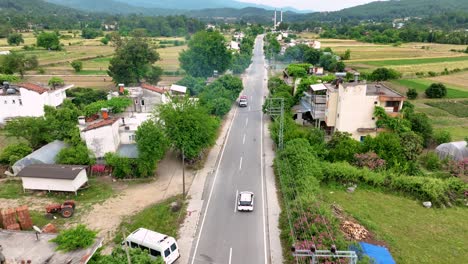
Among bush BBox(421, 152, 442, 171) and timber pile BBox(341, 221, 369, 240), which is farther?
bush BBox(421, 152, 442, 171)

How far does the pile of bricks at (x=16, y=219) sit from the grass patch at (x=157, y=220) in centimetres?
528

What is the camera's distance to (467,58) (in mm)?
85500

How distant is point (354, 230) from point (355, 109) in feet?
49.8

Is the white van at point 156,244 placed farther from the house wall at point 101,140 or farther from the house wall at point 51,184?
the house wall at point 101,140

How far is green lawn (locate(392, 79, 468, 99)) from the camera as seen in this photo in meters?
52.4

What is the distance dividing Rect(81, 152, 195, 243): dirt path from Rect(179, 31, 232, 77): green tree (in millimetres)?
36333

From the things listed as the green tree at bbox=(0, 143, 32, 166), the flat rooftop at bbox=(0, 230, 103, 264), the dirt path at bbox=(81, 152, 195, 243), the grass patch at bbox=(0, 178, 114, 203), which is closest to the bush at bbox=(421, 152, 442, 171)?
the dirt path at bbox=(81, 152, 195, 243)

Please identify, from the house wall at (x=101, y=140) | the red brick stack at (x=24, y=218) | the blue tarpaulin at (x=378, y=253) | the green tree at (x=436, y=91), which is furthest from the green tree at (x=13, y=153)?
the green tree at (x=436, y=91)

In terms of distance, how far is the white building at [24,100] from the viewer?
125 ft

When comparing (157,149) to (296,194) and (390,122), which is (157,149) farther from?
(390,122)

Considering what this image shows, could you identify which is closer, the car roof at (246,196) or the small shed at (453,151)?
the car roof at (246,196)

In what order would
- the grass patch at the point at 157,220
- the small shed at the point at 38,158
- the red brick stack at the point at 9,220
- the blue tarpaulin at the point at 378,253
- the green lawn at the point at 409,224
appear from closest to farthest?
the blue tarpaulin at the point at 378,253
the green lawn at the point at 409,224
the red brick stack at the point at 9,220
the grass patch at the point at 157,220
the small shed at the point at 38,158

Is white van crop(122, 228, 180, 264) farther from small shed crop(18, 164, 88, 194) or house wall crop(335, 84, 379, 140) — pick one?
house wall crop(335, 84, 379, 140)

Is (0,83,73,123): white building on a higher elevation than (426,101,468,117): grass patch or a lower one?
higher
